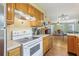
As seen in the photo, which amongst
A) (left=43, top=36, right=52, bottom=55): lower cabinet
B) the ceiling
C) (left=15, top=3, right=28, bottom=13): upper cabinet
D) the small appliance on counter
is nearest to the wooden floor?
(left=43, top=36, right=52, bottom=55): lower cabinet

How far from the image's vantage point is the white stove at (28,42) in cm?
218

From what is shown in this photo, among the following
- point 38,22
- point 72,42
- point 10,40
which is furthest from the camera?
point 72,42

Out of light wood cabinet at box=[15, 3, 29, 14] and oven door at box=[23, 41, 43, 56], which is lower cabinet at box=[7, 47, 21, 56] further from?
light wood cabinet at box=[15, 3, 29, 14]

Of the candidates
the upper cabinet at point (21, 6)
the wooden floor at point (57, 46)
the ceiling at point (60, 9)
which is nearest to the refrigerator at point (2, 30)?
the upper cabinet at point (21, 6)

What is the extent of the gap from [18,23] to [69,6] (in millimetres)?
923

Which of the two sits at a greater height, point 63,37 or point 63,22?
point 63,22

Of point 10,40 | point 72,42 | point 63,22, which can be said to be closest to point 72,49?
point 72,42

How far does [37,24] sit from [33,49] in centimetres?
52

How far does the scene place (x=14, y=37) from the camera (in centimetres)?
227

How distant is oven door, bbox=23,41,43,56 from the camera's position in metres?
2.18

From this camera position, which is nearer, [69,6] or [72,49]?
[69,6]

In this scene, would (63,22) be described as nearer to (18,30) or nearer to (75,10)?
(75,10)

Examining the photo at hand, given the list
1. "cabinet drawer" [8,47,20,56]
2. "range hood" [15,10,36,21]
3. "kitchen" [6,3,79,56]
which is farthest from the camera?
"range hood" [15,10,36,21]

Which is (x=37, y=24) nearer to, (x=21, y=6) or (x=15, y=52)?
(x=21, y=6)
